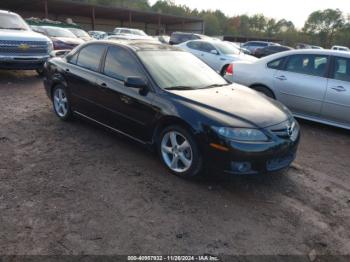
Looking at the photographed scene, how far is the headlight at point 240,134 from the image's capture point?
389cm

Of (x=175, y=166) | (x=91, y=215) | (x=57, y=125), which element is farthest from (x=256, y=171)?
(x=57, y=125)

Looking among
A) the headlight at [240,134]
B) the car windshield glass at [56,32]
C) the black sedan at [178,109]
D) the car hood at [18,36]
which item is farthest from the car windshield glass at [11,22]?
the headlight at [240,134]

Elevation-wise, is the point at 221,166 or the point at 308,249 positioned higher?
the point at 221,166

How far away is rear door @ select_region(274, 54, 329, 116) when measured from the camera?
21.7 ft

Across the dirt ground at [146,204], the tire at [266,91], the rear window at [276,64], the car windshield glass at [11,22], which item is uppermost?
the car windshield glass at [11,22]

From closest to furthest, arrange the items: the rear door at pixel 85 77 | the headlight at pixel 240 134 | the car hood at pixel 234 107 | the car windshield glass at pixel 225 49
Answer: the headlight at pixel 240 134 → the car hood at pixel 234 107 → the rear door at pixel 85 77 → the car windshield glass at pixel 225 49

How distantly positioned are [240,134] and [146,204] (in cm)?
129

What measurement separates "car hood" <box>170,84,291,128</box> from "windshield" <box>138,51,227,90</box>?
0.23 m

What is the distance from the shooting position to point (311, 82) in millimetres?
6672

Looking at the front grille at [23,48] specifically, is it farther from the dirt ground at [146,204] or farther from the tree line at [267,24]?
the tree line at [267,24]

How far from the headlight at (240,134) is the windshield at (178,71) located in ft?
3.42

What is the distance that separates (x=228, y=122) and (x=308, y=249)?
154cm

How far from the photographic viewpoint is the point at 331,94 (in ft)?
21.1

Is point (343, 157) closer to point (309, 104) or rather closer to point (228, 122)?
point (309, 104)
